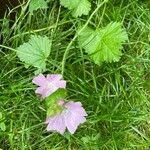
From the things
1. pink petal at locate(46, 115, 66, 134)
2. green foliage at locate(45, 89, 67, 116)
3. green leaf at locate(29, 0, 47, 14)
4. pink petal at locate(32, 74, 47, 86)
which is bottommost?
pink petal at locate(46, 115, 66, 134)

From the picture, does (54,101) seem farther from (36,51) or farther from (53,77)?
(36,51)

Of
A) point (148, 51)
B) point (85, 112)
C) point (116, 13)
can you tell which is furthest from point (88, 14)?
point (85, 112)

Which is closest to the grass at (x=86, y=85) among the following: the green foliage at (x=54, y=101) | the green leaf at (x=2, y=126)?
the green leaf at (x=2, y=126)

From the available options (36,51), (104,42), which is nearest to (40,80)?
(36,51)

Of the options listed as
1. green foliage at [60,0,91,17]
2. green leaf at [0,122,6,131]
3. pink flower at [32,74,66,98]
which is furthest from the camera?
green foliage at [60,0,91,17]

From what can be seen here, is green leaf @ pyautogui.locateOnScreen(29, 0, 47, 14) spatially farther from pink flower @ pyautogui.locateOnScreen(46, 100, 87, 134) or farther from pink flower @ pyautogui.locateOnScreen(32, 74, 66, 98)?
pink flower @ pyautogui.locateOnScreen(46, 100, 87, 134)

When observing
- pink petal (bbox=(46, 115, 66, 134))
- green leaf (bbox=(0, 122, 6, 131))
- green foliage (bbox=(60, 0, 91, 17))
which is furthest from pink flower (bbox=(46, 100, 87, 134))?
green foliage (bbox=(60, 0, 91, 17))

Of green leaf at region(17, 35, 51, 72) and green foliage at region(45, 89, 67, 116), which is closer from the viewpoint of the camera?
green foliage at region(45, 89, 67, 116)
